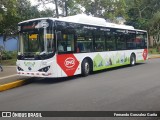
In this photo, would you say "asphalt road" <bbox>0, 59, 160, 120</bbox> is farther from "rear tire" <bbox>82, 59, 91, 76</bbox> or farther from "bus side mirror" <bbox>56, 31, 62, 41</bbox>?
"rear tire" <bbox>82, 59, 91, 76</bbox>

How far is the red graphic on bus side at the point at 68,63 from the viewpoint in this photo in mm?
14031

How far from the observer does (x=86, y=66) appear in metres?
16.0

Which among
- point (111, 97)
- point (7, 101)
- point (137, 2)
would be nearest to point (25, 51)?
point (7, 101)

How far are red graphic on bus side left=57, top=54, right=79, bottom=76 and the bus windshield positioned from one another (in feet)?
2.37

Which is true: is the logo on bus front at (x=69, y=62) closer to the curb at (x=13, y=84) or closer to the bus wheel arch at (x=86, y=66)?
the bus wheel arch at (x=86, y=66)

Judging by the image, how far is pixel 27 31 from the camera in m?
14.5

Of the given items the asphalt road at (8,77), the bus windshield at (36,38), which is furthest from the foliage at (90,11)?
the bus windshield at (36,38)

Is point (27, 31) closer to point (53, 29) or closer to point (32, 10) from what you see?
point (53, 29)

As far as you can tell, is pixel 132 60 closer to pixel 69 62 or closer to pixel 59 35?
pixel 69 62

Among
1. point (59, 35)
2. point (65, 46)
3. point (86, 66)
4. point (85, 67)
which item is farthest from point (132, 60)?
point (59, 35)

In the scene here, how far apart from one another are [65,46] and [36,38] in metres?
1.45

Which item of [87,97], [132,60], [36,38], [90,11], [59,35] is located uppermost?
[90,11]

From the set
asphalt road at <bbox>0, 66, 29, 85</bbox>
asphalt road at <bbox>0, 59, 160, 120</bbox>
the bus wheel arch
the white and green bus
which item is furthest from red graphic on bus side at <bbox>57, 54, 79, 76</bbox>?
asphalt road at <bbox>0, 66, 29, 85</bbox>

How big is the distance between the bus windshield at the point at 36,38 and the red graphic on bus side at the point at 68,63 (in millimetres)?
721
